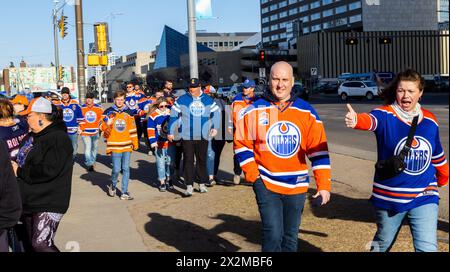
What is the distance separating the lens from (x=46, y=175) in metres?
4.60

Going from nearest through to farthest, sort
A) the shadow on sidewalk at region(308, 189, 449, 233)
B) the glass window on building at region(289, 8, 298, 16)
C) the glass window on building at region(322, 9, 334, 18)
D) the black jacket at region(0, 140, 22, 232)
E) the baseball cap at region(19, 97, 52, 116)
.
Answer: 1. the black jacket at region(0, 140, 22, 232)
2. the baseball cap at region(19, 97, 52, 116)
3. the shadow on sidewalk at region(308, 189, 449, 233)
4. the glass window on building at region(322, 9, 334, 18)
5. the glass window on building at region(289, 8, 298, 16)

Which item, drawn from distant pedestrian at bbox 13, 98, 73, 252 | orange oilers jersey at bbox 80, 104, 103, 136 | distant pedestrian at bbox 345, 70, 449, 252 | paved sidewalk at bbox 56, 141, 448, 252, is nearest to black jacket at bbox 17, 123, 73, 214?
distant pedestrian at bbox 13, 98, 73, 252

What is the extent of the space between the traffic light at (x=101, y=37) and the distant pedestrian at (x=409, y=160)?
15.8 m

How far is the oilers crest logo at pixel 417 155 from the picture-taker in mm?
3861

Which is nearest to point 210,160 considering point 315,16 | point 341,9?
point 341,9

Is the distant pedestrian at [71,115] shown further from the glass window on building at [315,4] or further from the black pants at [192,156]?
the glass window on building at [315,4]

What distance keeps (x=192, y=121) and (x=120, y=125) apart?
3.78ft

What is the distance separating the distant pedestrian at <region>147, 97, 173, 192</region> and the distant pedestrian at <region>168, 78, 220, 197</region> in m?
0.59

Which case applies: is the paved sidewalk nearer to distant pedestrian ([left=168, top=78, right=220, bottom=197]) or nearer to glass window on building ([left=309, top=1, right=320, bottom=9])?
distant pedestrian ([left=168, top=78, right=220, bottom=197])

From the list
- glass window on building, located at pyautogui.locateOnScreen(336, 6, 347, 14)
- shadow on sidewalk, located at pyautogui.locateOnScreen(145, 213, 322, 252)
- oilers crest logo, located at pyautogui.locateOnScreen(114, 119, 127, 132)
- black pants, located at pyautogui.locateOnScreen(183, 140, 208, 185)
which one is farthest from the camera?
glass window on building, located at pyautogui.locateOnScreen(336, 6, 347, 14)

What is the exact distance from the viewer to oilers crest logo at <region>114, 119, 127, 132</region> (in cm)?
903
